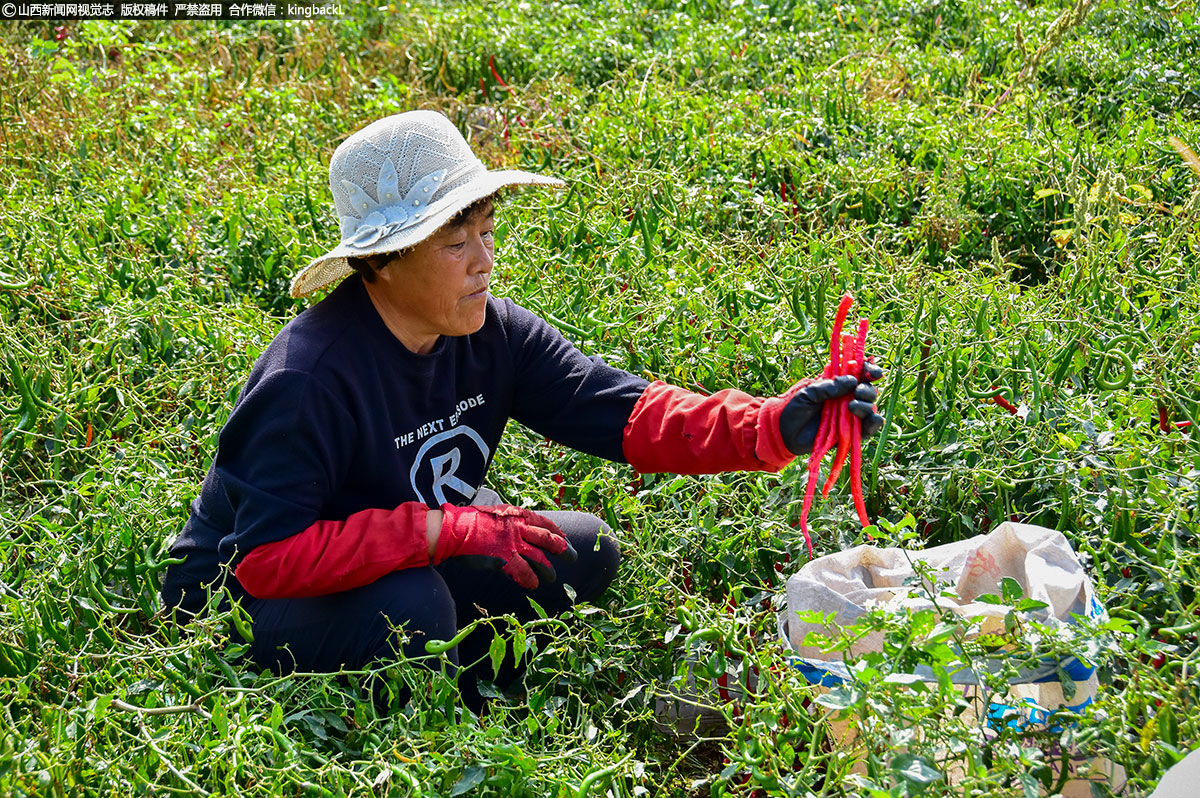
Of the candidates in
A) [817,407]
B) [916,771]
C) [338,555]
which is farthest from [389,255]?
[916,771]

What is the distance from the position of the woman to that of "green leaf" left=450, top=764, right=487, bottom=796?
276 mm

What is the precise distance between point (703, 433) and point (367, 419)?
1.88 feet

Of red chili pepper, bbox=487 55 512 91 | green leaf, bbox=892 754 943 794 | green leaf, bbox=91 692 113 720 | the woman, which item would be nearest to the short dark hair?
the woman

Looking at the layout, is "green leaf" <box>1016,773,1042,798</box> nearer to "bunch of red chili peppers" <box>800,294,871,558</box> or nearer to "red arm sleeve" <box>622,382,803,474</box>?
"bunch of red chili peppers" <box>800,294,871,558</box>

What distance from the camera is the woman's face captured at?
2070 mm

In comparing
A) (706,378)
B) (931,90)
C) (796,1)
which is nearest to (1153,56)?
(931,90)

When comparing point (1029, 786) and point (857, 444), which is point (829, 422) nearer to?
point (857, 444)

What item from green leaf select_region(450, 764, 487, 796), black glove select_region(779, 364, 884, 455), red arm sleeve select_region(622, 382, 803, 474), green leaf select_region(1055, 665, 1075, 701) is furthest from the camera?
red arm sleeve select_region(622, 382, 803, 474)

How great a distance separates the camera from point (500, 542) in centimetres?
206

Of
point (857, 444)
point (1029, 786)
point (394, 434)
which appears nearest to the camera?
point (1029, 786)

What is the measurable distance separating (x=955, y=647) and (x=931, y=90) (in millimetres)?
2847

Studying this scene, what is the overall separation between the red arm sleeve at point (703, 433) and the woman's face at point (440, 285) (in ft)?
1.14

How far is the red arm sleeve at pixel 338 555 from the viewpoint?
6.43 feet

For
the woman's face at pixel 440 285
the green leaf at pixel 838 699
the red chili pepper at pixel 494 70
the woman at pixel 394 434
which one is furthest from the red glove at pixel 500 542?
the red chili pepper at pixel 494 70
